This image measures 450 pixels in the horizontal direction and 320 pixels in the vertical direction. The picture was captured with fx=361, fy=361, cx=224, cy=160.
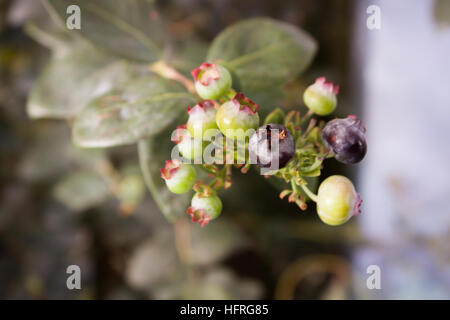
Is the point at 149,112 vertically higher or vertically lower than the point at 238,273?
higher

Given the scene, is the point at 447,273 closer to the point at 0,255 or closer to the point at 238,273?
the point at 238,273

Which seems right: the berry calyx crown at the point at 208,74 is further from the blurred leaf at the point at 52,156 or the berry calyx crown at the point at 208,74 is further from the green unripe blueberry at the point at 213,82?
the blurred leaf at the point at 52,156

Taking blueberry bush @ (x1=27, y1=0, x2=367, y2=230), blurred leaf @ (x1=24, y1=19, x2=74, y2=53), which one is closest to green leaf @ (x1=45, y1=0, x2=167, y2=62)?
blueberry bush @ (x1=27, y1=0, x2=367, y2=230)

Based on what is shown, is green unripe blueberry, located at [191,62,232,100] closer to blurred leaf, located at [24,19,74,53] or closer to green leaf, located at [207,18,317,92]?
green leaf, located at [207,18,317,92]

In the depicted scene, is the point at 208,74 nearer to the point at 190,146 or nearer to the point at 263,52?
the point at 190,146

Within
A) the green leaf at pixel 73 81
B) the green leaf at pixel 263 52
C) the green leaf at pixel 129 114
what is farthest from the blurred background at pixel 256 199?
the green leaf at pixel 129 114
